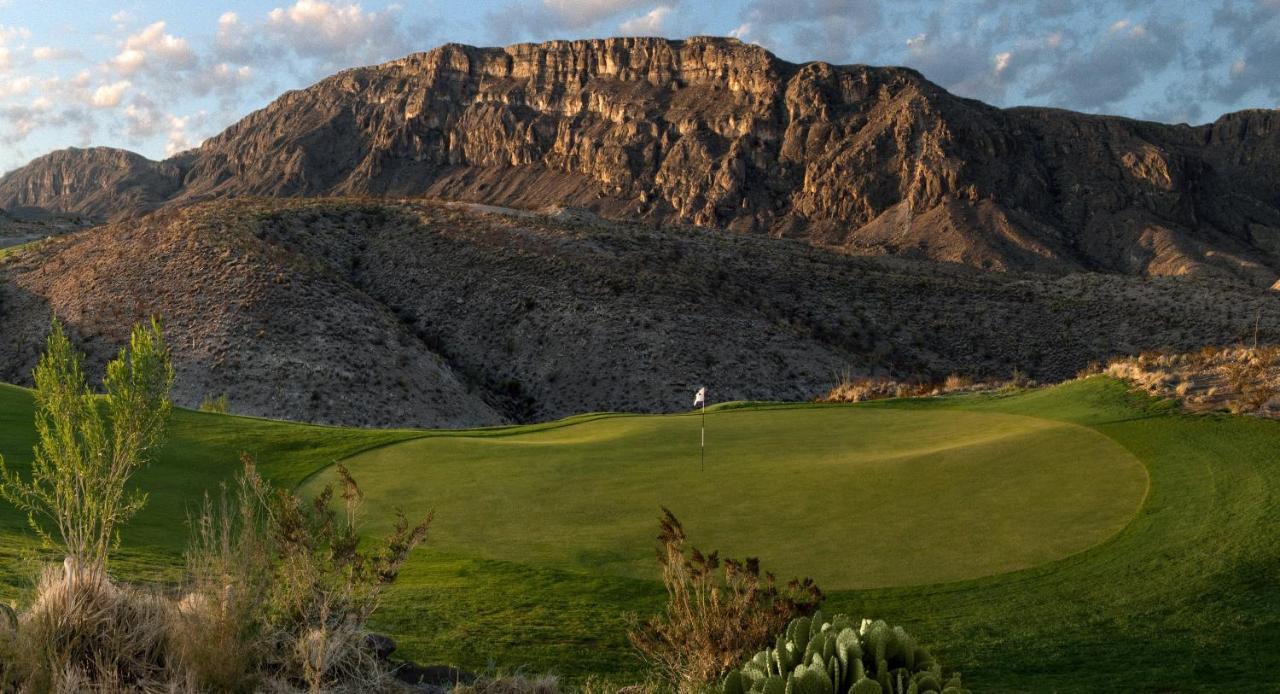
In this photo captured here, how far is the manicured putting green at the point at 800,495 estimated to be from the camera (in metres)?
11.1

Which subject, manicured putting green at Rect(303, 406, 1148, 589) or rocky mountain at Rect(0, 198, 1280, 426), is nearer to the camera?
manicured putting green at Rect(303, 406, 1148, 589)

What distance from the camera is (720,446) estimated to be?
17.5 metres

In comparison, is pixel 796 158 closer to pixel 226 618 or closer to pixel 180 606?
pixel 180 606

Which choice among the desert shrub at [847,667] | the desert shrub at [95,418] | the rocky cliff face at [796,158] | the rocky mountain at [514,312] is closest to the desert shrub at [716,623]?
the desert shrub at [847,667]

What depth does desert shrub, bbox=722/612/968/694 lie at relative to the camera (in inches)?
218

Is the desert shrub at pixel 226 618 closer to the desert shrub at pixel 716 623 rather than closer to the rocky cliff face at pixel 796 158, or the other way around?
the desert shrub at pixel 716 623

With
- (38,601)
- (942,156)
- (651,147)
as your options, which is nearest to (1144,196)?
(942,156)

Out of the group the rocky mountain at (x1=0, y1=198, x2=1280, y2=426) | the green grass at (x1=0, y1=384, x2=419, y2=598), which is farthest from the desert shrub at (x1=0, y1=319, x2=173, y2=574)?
the rocky mountain at (x1=0, y1=198, x2=1280, y2=426)

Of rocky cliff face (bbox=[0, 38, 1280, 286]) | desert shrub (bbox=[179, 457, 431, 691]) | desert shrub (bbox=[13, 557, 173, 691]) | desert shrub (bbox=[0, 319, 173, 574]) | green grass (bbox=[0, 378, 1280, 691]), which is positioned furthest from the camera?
rocky cliff face (bbox=[0, 38, 1280, 286])

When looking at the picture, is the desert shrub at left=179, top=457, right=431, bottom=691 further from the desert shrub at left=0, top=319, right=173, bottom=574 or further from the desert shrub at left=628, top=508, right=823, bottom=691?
the desert shrub at left=628, top=508, right=823, bottom=691

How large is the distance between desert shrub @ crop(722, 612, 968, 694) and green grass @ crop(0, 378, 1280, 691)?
272 cm

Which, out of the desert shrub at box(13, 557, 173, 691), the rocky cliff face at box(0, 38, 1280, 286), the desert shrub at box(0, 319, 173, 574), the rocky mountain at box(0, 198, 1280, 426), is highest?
the rocky cliff face at box(0, 38, 1280, 286)

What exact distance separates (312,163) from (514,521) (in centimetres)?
18762

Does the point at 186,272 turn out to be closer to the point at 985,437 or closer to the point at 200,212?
the point at 200,212
